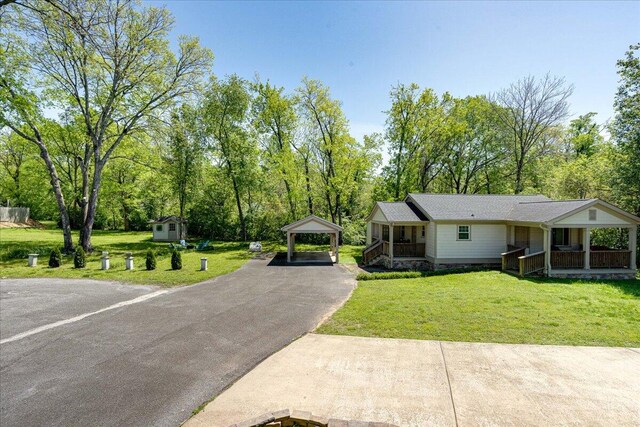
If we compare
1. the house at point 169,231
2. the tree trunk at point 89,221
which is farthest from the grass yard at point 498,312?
the house at point 169,231

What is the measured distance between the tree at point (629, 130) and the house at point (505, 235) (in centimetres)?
283

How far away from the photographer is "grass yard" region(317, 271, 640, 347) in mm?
7781

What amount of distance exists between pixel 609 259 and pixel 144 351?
804 inches

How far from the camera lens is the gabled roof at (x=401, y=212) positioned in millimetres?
18422

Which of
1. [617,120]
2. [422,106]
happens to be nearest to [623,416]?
[617,120]

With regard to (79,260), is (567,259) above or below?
above

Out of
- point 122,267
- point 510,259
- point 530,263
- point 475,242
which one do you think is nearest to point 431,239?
point 475,242

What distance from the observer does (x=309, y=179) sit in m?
32.3

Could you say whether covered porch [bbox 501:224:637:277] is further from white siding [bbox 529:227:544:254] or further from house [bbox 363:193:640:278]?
white siding [bbox 529:227:544:254]

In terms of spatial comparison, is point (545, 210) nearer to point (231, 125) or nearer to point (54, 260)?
point (54, 260)

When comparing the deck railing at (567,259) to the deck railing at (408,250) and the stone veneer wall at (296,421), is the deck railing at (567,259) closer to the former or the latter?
the deck railing at (408,250)

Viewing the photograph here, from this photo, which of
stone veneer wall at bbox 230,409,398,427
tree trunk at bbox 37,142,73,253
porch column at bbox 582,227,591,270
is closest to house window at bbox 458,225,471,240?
porch column at bbox 582,227,591,270

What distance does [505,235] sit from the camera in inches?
715

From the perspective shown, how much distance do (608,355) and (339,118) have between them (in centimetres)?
2829
